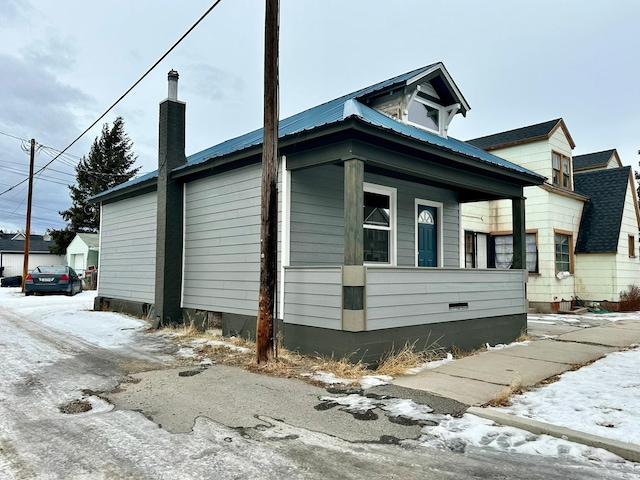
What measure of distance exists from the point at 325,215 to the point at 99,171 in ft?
120

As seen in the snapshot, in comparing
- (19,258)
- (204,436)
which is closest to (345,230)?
(204,436)

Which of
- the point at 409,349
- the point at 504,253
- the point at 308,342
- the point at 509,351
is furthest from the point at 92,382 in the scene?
the point at 504,253

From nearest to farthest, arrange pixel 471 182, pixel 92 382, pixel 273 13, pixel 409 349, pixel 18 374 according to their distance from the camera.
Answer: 1. pixel 92 382
2. pixel 18 374
3. pixel 273 13
4. pixel 409 349
5. pixel 471 182

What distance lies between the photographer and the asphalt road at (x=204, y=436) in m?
3.10

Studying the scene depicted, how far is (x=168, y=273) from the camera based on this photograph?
31.6ft

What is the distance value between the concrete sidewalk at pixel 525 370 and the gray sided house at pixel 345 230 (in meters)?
0.67

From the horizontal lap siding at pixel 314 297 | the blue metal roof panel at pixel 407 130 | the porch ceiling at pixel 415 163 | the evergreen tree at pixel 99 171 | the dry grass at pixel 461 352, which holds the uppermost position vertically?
the evergreen tree at pixel 99 171

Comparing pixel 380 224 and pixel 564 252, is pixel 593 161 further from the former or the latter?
pixel 380 224

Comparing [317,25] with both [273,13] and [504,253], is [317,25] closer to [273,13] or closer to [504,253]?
[273,13]

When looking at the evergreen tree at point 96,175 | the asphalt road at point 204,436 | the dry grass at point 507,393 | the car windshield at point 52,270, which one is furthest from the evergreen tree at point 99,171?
the dry grass at point 507,393

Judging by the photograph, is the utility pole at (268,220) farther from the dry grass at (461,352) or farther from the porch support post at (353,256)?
the dry grass at (461,352)

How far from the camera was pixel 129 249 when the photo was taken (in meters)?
12.1

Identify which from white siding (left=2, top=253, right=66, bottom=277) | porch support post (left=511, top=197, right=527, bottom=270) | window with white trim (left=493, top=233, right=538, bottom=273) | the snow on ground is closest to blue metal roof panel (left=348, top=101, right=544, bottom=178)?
porch support post (left=511, top=197, right=527, bottom=270)

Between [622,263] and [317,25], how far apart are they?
13.3 meters
